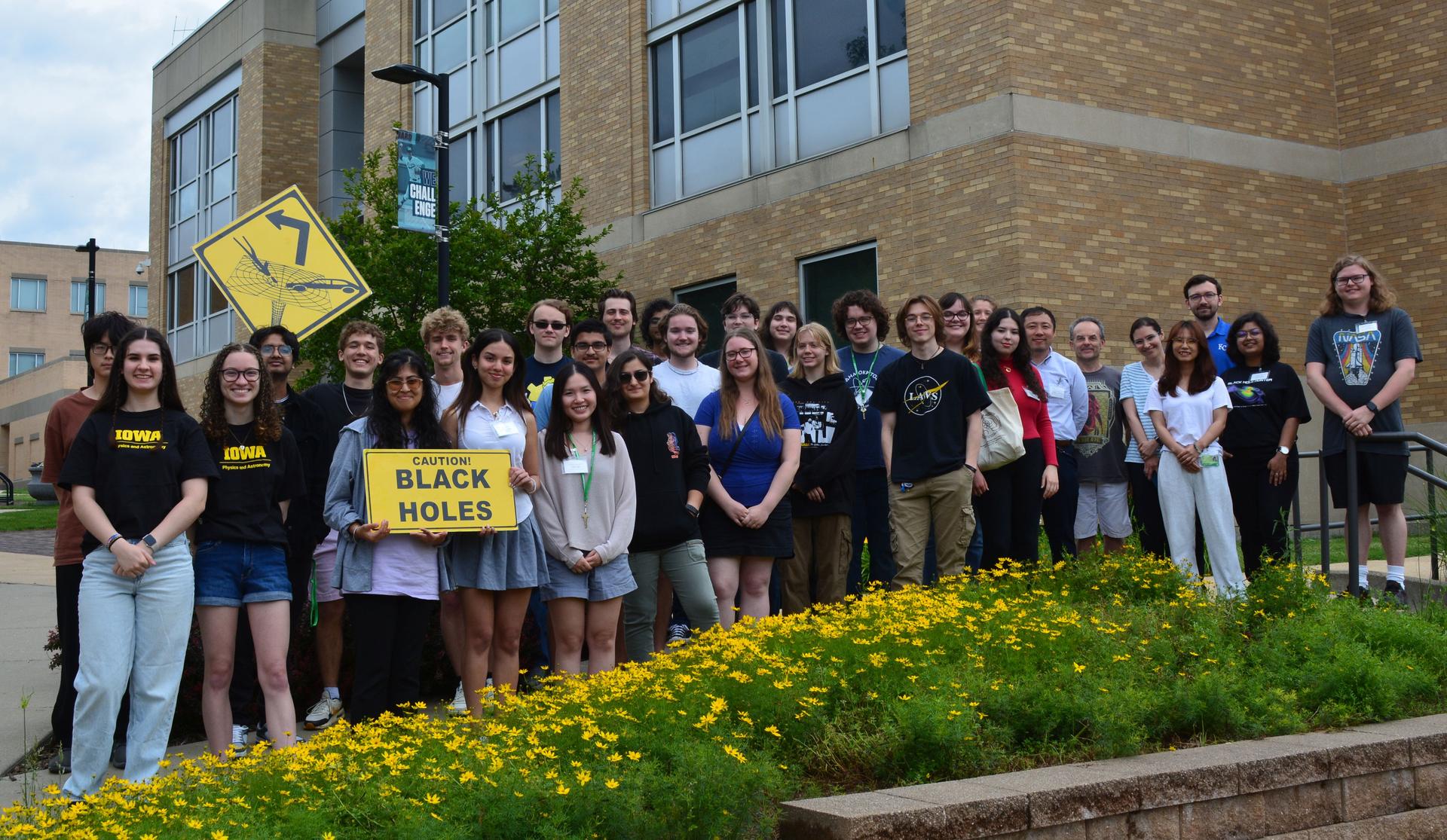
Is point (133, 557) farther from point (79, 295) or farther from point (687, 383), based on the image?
point (79, 295)

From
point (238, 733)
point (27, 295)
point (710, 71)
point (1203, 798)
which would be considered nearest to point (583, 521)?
point (238, 733)

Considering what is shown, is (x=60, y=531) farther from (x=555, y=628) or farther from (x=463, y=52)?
(x=463, y=52)

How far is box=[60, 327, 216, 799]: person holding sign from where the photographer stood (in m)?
5.36

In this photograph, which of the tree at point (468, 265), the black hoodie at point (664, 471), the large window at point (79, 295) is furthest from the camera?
the large window at point (79, 295)

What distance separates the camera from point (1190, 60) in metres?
15.6

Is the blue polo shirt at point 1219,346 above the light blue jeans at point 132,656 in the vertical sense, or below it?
above

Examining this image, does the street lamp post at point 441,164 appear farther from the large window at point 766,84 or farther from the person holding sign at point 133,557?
the person holding sign at point 133,557

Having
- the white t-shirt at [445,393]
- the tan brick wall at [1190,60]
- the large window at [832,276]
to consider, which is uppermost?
the tan brick wall at [1190,60]

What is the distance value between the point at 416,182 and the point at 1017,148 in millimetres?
6422

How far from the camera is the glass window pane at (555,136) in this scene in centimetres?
2106

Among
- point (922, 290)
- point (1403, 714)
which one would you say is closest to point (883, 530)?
point (1403, 714)

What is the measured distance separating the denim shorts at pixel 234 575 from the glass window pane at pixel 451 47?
19.2 metres

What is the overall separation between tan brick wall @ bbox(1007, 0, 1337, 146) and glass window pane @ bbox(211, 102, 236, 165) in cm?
2217

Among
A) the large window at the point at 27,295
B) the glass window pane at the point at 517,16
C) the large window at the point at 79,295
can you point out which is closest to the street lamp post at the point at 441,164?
the glass window pane at the point at 517,16
